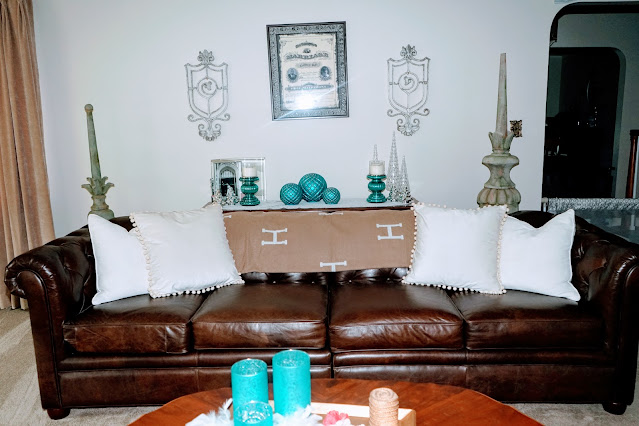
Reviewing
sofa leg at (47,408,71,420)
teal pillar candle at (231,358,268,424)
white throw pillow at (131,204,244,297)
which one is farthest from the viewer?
white throw pillow at (131,204,244,297)

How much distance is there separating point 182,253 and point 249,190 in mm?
1180

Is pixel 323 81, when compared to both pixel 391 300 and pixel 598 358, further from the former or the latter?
pixel 598 358

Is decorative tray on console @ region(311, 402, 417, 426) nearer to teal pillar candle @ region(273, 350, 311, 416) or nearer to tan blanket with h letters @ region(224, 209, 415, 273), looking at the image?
teal pillar candle @ region(273, 350, 311, 416)

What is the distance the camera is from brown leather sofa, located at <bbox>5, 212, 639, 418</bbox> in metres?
2.14

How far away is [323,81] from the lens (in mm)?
3752

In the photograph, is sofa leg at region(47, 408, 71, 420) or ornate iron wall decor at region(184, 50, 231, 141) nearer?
sofa leg at region(47, 408, 71, 420)

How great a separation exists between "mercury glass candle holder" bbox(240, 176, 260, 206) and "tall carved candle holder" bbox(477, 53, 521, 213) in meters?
1.51

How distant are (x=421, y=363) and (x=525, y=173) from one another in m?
2.20

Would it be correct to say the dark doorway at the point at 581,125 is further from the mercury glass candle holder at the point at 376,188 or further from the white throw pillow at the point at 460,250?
the white throw pillow at the point at 460,250

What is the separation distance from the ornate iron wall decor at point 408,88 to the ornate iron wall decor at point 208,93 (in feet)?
3.97

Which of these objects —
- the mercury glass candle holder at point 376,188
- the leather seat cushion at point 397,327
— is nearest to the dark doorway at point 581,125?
the mercury glass candle holder at point 376,188

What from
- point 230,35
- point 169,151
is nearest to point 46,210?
point 169,151

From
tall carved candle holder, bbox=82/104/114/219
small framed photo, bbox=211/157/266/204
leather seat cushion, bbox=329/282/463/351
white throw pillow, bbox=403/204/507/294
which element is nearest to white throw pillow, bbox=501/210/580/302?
white throw pillow, bbox=403/204/507/294

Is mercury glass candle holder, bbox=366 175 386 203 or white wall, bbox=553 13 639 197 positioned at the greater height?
white wall, bbox=553 13 639 197
